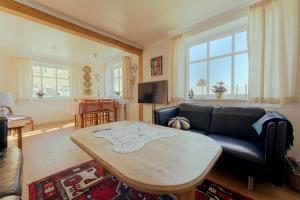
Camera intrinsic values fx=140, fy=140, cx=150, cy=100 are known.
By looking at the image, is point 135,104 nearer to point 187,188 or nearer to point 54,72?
point 54,72

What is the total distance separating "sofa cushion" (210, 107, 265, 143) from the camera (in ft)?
6.20

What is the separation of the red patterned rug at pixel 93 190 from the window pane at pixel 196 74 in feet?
6.11

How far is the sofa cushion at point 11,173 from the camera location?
0.85m

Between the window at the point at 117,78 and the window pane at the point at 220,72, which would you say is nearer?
the window pane at the point at 220,72

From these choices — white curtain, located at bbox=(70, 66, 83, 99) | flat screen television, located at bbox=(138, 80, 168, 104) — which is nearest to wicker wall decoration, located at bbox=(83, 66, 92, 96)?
white curtain, located at bbox=(70, 66, 83, 99)

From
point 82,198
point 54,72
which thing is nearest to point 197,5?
point 82,198

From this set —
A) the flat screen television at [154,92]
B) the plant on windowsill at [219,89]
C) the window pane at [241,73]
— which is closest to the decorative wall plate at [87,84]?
the flat screen television at [154,92]

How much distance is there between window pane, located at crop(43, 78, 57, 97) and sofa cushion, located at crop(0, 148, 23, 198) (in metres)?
4.28

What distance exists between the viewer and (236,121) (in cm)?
202

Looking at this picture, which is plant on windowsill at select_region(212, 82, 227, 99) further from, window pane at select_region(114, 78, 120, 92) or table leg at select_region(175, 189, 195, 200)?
window pane at select_region(114, 78, 120, 92)

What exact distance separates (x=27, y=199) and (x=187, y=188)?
1610 millimetres

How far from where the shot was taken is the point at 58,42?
11.7 feet

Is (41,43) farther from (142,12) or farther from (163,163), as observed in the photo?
(163,163)

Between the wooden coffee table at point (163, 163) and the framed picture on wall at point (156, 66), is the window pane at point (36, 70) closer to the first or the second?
the framed picture on wall at point (156, 66)
